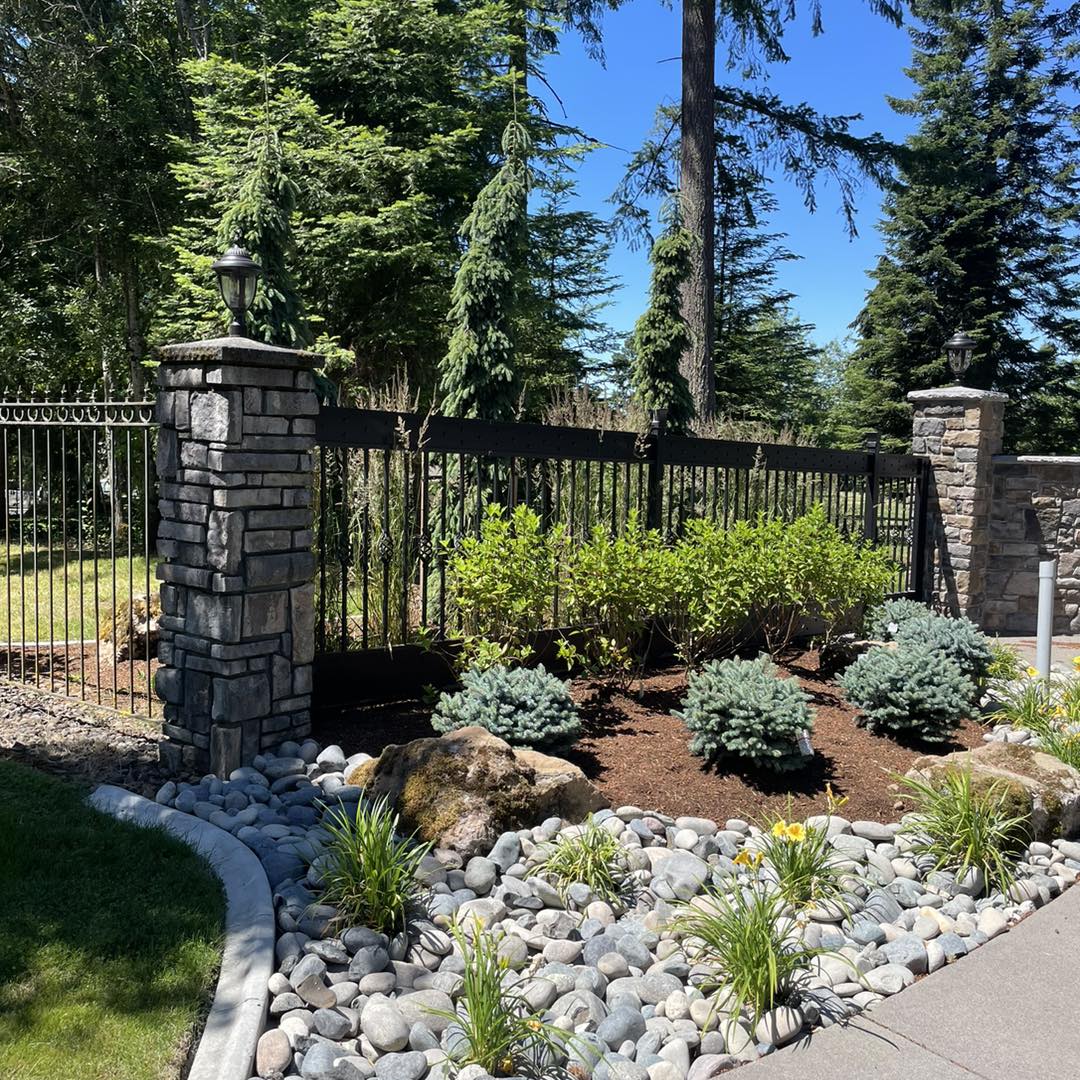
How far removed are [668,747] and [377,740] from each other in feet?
4.94

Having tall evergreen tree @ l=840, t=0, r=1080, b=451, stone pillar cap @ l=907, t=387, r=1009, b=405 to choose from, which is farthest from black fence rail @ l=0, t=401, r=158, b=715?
tall evergreen tree @ l=840, t=0, r=1080, b=451

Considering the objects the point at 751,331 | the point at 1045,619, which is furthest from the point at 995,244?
the point at 1045,619

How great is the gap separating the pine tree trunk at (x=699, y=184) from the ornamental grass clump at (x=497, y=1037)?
11047 millimetres

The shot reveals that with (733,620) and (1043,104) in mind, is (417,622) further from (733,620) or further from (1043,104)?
(1043,104)

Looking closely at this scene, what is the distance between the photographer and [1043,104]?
2231 centimetres

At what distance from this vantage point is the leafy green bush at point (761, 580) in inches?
223

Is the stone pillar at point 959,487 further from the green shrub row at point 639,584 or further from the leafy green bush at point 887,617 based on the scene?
the green shrub row at point 639,584

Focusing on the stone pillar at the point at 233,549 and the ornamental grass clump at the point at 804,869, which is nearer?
the ornamental grass clump at the point at 804,869

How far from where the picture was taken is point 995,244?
22.0m

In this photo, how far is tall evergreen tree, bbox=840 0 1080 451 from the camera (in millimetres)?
21859

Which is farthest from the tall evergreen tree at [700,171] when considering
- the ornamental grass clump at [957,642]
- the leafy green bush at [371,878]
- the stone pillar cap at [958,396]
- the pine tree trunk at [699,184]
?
the leafy green bush at [371,878]

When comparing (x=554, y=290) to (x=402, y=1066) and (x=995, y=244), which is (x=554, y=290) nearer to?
(x=995, y=244)

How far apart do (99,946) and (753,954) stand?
6.37 feet

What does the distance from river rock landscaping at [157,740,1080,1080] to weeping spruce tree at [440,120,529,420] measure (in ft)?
22.3
